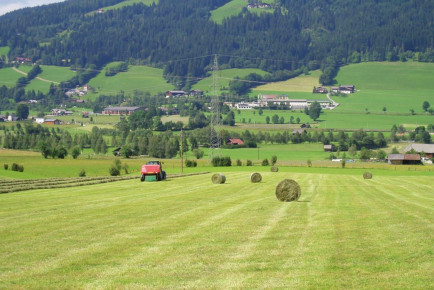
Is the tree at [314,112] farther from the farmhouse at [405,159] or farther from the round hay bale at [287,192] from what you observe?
the round hay bale at [287,192]

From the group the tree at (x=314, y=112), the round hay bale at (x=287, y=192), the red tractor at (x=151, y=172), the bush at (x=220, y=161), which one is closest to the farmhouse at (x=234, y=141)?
the bush at (x=220, y=161)

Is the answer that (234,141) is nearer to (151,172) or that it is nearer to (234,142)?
(234,142)

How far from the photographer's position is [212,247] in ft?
60.9

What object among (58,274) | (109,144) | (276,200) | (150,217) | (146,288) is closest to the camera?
(146,288)

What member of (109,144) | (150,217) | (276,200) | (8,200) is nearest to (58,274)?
(150,217)

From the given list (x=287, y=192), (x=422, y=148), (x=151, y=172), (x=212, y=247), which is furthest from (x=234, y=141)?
(x=212, y=247)

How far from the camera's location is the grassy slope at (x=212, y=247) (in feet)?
48.8

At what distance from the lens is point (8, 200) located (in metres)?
33.2

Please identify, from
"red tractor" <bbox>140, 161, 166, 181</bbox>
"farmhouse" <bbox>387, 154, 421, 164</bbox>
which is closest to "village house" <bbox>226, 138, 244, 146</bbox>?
"farmhouse" <bbox>387, 154, 421, 164</bbox>

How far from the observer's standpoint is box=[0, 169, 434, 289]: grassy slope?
14.9m

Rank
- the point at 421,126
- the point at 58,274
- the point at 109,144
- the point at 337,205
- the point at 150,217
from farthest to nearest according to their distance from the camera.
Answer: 1. the point at 421,126
2. the point at 109,144
3. the point at 337,205
4. the point at 150,217
5. the point at 58,274

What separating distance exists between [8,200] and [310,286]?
23048 mm

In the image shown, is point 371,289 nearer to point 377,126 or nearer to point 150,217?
point 150,217

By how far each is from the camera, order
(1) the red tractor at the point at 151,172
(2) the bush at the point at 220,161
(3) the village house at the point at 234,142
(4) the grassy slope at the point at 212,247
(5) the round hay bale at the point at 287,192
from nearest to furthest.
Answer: (4) the grassy slope at the point at 212,247 < (5) the round hay bale at the point at 287,192 < (1) the red tractor at the point at 151,172 < (2) the bush at the point at 220,161 < (3) the village house at the point at 234,142
